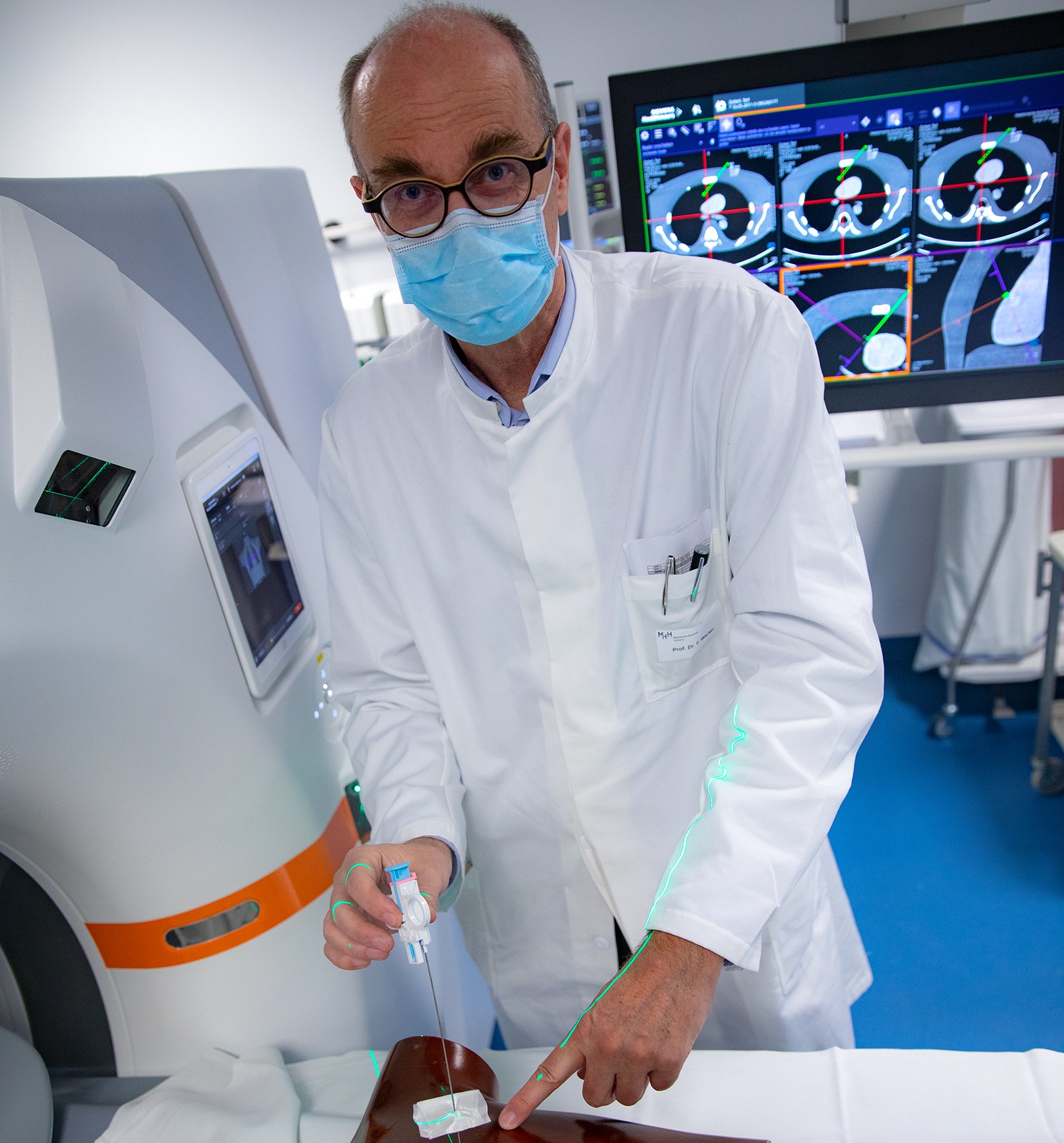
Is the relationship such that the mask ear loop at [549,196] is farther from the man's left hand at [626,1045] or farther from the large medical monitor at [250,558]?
the man's left hand at [626,1045]

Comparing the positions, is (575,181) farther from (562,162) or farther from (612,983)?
(612,983)

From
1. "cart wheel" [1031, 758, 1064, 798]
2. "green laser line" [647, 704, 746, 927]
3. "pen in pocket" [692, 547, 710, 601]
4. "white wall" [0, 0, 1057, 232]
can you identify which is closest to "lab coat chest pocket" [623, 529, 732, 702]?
"pen in pocket" [692, 547, 710, 601]

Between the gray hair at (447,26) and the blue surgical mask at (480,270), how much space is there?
0.08 meters

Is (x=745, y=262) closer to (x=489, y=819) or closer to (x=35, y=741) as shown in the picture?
(x=489, y=819)

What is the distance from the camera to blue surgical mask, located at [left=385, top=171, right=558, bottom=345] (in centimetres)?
97

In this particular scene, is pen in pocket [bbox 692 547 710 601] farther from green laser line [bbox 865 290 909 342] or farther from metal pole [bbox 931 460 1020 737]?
metal pole [bbox 931 460 1020 737]

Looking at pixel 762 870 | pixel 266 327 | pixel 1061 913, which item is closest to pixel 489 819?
pixel 762 870

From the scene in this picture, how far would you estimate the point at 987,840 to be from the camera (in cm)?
238

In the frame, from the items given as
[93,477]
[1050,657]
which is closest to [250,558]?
[93,477]

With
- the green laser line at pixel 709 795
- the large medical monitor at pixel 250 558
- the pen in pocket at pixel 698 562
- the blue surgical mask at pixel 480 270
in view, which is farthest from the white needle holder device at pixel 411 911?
the blue surgical mask at pixel 480 270

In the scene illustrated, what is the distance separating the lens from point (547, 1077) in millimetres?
818

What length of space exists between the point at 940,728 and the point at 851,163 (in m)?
1.76

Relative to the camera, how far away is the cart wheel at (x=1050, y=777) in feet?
7.99

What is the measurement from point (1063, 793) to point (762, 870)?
6.52 feet
